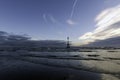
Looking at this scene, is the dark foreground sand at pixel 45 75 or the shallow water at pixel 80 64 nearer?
the dark foreground sand at pixel 45 75

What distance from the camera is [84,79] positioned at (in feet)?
65.0

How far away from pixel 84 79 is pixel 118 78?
518 centimetres

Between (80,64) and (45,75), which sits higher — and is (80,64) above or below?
above

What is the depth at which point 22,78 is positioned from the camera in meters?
19.7

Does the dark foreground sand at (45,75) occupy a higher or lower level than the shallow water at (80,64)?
lower

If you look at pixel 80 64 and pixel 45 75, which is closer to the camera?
pixel 45 75

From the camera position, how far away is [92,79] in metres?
19.9

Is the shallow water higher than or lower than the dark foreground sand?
higher

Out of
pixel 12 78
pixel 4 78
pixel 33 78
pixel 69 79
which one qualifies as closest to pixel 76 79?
pixel 69 79

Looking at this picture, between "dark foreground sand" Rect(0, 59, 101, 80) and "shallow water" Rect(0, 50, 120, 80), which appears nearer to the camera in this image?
"dark foreground sand" Rect(0, 59, 101, 80)

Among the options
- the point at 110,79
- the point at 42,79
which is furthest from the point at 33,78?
the point at 110,79

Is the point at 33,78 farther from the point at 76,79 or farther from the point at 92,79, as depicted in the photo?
the point at 92,79

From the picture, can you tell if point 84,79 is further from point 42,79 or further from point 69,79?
point 42,79

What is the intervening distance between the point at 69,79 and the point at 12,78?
8.33m
